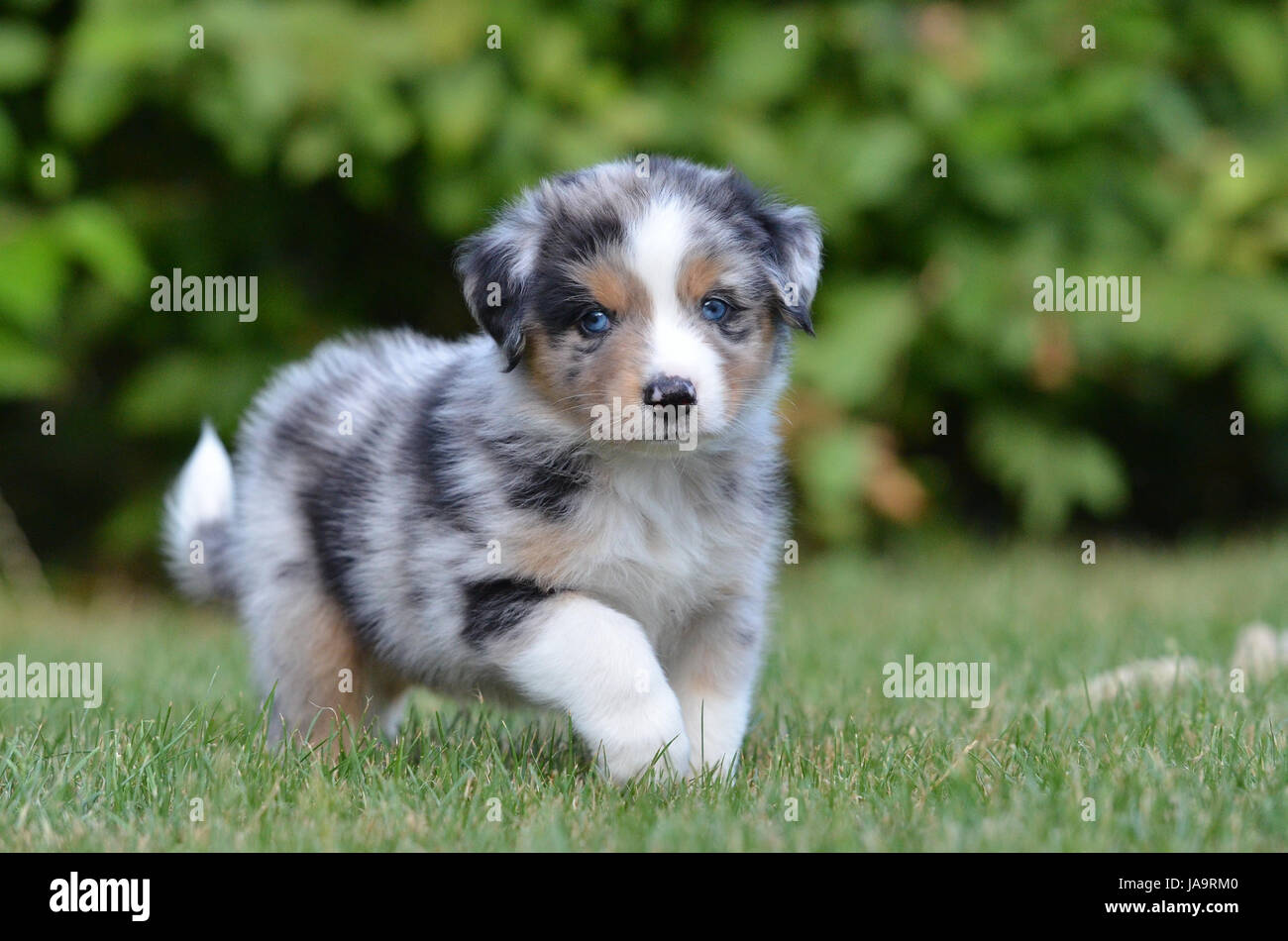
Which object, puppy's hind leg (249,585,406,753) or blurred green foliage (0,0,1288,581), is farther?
blurred green foliage (0,0,1288,581)

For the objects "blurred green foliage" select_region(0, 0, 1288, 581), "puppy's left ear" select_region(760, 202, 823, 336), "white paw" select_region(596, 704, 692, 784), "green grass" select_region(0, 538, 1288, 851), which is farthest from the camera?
"blurred green foliage" select_region(0, 0, 1288, 581)

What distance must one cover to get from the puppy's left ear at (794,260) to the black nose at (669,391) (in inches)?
23.7

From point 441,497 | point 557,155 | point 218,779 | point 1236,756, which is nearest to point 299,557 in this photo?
point 441,497

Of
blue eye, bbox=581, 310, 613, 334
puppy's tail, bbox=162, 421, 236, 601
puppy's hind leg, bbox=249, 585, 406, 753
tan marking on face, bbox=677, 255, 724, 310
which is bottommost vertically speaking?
puppy's hind leg, bbox=249, 585, 406, 753

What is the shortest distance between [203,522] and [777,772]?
2.26 metres

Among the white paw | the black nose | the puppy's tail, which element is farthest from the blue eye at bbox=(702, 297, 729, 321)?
the puppy's tail

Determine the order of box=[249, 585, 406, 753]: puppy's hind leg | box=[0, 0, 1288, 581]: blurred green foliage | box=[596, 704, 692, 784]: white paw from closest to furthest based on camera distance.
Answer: box=[596, 704, 692, 784]: white paw → box=[249, 585, 406, 753]: puppy's hind leg → box=[0, 0, 1288, 581]: blurred green foliage

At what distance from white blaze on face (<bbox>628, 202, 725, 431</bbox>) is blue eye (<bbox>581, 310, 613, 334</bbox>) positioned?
12cm

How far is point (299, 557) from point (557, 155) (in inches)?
140

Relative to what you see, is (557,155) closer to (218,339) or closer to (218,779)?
(218,339)

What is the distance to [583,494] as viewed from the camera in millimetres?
3805

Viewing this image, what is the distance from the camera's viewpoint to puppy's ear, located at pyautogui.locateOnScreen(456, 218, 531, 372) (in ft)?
12.6

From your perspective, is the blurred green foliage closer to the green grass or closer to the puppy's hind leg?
the green grass
